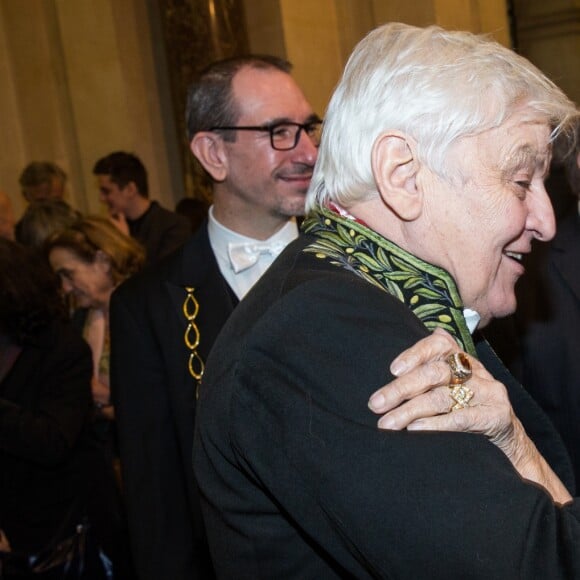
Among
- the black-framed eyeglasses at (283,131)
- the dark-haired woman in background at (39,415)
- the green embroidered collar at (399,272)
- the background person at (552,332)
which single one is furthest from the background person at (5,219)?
the green embroidered collar at (399,272)

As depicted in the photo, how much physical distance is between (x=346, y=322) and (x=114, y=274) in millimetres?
3345

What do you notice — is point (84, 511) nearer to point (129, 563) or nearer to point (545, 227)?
point (129, 563)

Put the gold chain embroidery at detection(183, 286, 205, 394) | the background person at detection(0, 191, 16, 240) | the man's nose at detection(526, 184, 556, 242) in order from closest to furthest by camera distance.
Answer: the man's nose at detection(526, 184, 556, 242)
the gold chain embroidery at detection(183, 286, 205, 394)
the background person at detection(0, 191, 16, 240)

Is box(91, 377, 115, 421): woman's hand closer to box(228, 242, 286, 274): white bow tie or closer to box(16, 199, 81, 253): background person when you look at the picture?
box(16, 199, 81, 253): background person

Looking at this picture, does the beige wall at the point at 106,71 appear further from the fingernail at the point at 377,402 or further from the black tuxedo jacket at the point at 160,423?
the fingernail at the point at 377,402

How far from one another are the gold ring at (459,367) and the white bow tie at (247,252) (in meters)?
1.51

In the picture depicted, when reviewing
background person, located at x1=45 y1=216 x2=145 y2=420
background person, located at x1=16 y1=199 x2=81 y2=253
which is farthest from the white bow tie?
background person, located at x1=16 y1=199 x2=81 y2=253

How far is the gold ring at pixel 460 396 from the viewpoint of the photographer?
4.15 ft

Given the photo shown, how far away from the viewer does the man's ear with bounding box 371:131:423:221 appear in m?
1.44

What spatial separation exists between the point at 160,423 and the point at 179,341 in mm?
237

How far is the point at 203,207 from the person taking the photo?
23.9ft

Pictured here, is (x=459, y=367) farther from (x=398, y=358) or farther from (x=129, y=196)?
(x=129, y=196)

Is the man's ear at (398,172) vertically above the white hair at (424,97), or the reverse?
the white hair at (424,97)

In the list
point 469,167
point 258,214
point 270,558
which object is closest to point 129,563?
point 258,214
